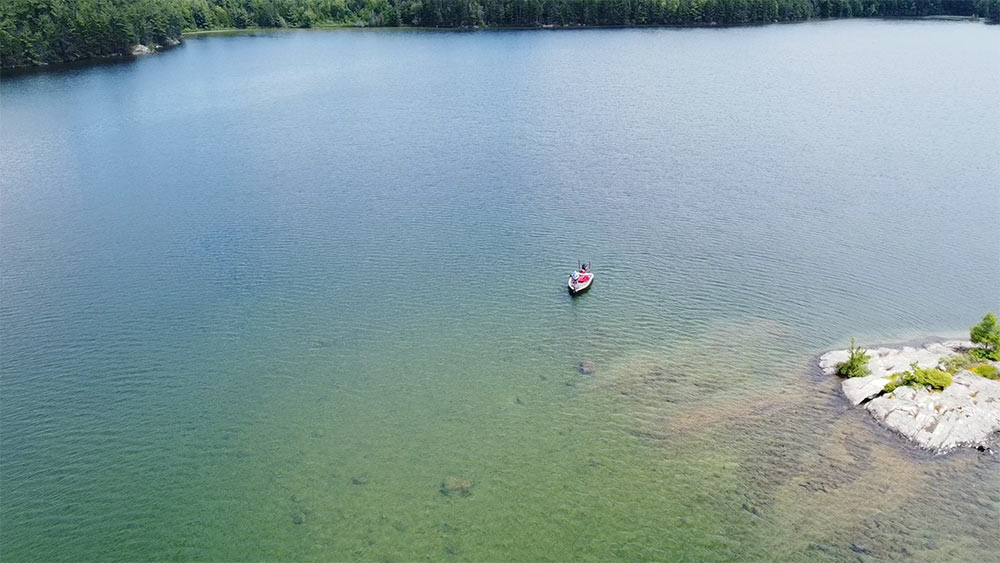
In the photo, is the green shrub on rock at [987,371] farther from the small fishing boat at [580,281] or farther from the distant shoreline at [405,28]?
the distant shoreline at [405,28]

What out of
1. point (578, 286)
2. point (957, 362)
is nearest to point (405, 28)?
point (578, 286)

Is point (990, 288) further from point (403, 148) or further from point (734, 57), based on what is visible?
point (734, 57)

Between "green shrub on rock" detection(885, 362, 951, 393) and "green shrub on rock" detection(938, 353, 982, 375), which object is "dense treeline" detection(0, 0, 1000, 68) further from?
"green shrub on rock" detection(938, 353, 982, 375)

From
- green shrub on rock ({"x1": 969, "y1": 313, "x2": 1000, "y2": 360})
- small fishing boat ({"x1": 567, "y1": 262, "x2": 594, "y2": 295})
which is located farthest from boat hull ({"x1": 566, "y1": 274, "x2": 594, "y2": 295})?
green shrub on rock ({"x1": 969, "y1": 313, "x2": 1000, "y2": 360})

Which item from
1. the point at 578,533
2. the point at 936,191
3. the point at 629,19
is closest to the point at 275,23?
the point at 629,19

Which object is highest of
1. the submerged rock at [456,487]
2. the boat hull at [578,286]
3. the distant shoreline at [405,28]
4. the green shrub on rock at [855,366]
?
the distant shoreline at [405,28]

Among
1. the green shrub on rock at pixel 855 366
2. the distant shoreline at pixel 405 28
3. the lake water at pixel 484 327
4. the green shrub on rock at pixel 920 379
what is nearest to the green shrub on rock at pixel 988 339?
the green shrub on rock at pixel 920 379
